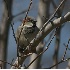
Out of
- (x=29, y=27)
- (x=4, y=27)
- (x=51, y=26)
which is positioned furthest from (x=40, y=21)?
(x=51, y=26)

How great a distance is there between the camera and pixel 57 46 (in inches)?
147

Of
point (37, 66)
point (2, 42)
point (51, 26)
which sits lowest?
point (37, 66)

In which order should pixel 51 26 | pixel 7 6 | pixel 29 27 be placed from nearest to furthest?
pixel 51 26, pixel 7 6, pixel 29 27

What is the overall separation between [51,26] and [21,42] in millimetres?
886

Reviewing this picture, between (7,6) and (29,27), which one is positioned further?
(29,27)

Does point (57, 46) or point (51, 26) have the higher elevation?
point (51, 26)

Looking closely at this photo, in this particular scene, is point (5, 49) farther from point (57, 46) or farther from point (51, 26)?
point (51, 26)

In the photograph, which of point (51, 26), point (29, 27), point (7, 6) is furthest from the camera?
point (29, 27)

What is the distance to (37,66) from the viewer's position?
11.8 ft

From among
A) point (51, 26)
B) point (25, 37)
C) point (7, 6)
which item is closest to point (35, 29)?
point (25, 37)

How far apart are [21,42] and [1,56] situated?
0.26m

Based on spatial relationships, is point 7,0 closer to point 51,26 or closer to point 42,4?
point 42,4

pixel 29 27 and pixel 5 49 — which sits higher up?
pixel 29 27

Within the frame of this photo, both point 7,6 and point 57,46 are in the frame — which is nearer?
point 7,6
